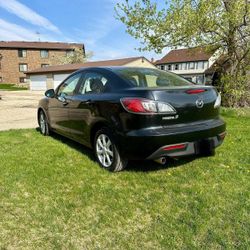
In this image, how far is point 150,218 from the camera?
2.99m

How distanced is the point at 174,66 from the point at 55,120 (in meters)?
54.3

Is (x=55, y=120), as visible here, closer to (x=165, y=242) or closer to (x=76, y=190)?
(x=76, y=190)

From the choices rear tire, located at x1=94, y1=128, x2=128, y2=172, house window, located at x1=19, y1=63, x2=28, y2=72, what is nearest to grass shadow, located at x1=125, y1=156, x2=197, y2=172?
rear tire, located at x1=94, y1=128, x2=128, y2=172

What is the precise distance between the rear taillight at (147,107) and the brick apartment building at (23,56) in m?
55.1

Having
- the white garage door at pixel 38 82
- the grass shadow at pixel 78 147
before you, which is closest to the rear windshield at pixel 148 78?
the grass shadow at pixel 78 147

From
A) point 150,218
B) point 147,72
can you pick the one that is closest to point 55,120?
point 147,72

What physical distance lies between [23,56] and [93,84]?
5633cm

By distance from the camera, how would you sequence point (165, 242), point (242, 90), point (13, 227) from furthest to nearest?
1. point (242, 90)
2. point (13, 227)
3. point (165, 242)

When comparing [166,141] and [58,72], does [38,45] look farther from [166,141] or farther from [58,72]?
[166,141]

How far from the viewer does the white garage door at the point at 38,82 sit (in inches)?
1643

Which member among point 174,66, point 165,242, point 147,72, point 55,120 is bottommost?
point 165,242

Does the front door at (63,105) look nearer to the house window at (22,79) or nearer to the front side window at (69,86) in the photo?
the front side window at (69,86)

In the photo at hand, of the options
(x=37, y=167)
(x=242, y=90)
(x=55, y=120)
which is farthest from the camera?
(x=242, y=90)

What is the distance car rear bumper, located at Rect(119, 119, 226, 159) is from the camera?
356 centimetres
